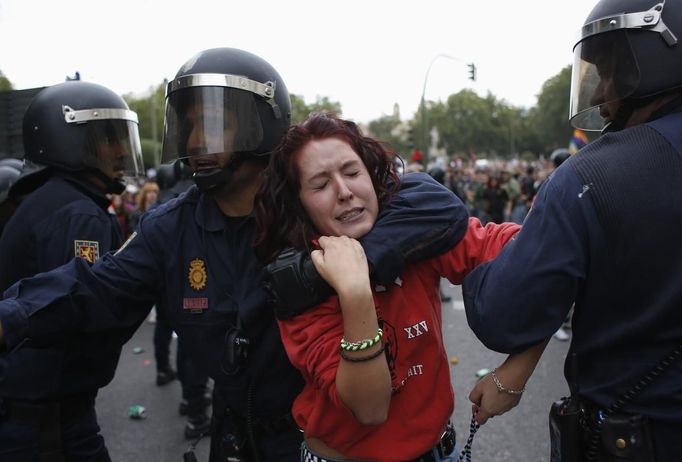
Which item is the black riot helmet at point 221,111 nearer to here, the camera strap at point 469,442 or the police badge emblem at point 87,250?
the police badge emblem at point 87,250

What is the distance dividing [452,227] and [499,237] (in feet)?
0.56

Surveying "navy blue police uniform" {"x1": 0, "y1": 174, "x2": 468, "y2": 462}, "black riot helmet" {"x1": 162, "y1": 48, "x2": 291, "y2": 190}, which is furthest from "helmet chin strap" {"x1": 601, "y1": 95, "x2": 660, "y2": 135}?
"black riot helmet" {"x1": 162, "y1": 48, "x2": 291, "y2": 190}

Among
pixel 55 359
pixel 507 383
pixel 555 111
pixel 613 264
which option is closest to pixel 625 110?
pixel 613 264

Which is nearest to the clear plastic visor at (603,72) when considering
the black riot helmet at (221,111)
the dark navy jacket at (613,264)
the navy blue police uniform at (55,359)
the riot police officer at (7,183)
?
the dark navy jacket at (613,264)

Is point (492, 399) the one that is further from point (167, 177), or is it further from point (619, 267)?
point (167, 177)

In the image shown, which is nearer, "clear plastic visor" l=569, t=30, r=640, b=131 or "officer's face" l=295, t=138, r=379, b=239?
"clear plastic visor" l=569, t=30, r=640, b=131

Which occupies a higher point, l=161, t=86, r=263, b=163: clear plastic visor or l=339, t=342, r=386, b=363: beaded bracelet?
l=161, t=86, r=263, b=163: clear plastic visor

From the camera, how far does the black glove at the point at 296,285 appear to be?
4.61 feet

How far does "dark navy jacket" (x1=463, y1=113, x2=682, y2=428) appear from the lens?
49.7 inches

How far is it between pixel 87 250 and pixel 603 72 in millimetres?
1821

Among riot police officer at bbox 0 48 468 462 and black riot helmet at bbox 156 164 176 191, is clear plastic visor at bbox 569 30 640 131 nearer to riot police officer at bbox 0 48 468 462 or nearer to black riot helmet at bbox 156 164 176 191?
riot police officer at bbox 0 48 468 462

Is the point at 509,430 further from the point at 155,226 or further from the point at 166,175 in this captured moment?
the point at 166,175

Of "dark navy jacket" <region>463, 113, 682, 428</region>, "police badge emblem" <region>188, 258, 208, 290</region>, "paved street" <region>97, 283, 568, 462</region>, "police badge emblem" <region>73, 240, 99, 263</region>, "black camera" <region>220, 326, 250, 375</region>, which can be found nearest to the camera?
"dark navy jacket" <region>463, 113, 682, 428</region>

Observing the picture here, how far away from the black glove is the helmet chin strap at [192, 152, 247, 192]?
1.75 ft
